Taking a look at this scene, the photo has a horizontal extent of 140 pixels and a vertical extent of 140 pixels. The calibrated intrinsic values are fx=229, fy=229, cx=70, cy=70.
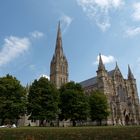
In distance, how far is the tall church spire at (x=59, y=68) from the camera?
4646 inches

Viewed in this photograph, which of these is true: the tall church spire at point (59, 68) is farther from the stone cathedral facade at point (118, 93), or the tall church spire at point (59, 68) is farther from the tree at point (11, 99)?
the tree at point (11, 99)

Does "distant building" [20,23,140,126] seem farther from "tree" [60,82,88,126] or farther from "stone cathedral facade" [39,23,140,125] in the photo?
"tree" [60,82,88,126]

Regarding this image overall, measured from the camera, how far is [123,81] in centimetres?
10512

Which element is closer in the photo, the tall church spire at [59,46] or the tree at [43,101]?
the tree at [43,101]

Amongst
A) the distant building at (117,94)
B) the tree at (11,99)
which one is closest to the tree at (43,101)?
the tree at (11,99)

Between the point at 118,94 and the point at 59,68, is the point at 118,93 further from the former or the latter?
the point at 59,68

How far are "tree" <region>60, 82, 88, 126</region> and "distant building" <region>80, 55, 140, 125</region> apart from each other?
29.1 m

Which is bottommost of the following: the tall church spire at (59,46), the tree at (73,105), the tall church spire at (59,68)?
the tree at (73,105)

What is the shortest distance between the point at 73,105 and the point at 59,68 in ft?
202

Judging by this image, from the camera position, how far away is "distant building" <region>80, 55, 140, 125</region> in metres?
93.8

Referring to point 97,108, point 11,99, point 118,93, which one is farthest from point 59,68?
point 11,99

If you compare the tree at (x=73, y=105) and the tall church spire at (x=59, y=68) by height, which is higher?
the tall church spire at (x=59, y=68)

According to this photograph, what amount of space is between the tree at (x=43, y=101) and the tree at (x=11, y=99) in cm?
221

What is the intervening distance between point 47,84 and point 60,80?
59.1 meters
